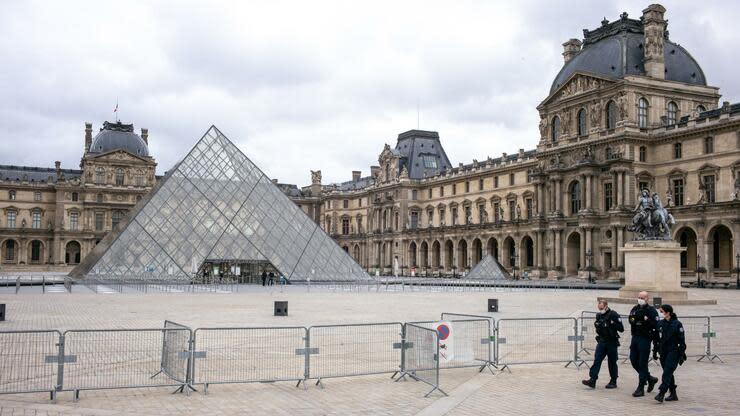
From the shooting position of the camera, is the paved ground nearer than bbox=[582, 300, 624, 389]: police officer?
Yes

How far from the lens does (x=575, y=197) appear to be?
61.1m

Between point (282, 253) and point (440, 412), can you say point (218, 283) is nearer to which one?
point (282, 253)

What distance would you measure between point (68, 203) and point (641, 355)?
9612 centimetres

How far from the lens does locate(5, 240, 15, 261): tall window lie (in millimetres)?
95188

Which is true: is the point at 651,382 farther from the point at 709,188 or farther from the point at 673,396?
the point at 709,188

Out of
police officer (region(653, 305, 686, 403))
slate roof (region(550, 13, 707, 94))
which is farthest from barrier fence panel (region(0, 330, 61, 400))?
slate roof (region(550, 13, 707, 94))

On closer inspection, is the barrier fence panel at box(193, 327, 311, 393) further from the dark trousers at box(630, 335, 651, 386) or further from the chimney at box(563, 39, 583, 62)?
the chimney at box(563, 39, 583, 62)

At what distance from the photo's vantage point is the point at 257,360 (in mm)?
10945

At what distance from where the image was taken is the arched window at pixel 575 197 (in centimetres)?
6059

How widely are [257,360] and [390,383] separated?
6.26 ft

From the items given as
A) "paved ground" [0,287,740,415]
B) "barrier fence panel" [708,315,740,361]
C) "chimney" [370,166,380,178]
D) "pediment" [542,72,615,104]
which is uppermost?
"pediment" [542,72,615,104]

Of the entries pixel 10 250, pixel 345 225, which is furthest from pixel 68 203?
pixel 345 225

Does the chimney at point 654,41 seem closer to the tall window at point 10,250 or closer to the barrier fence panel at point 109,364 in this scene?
the barrier fence panel at point 109,364

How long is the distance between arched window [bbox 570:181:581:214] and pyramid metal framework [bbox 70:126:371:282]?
69.0ft
